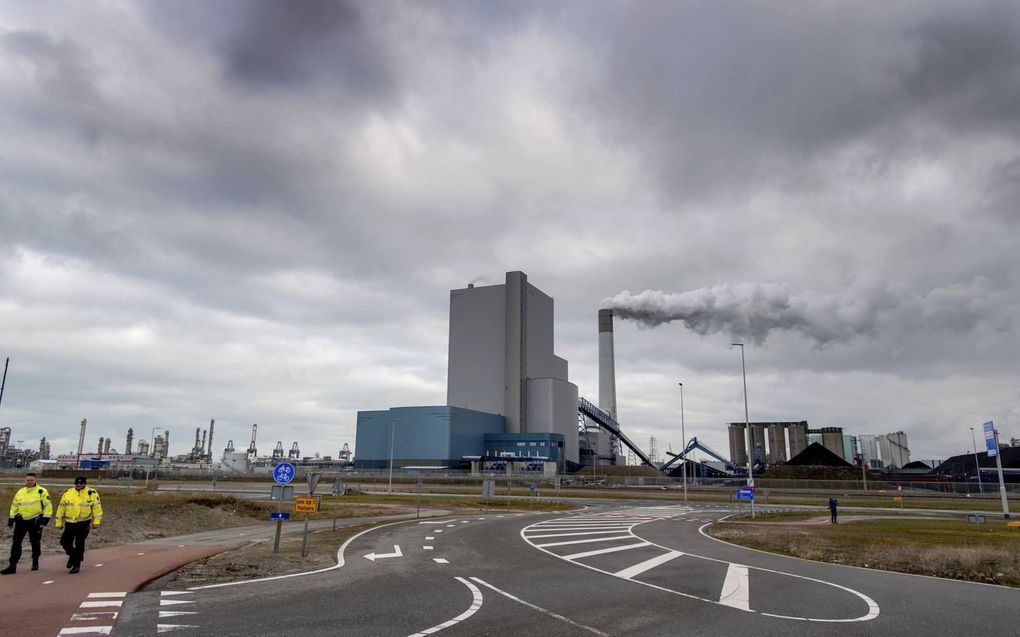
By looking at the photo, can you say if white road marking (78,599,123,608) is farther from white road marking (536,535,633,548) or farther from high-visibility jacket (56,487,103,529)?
white road marking (536,535,633,548)

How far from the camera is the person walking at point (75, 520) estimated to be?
13289 mm

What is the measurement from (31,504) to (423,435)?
101697 millimetres

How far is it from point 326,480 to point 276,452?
361 ft

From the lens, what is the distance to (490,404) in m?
122

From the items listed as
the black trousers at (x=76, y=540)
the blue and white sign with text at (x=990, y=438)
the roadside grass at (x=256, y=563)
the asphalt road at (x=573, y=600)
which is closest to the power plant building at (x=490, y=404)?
the blue and white sign with text at (x=990, y=438)

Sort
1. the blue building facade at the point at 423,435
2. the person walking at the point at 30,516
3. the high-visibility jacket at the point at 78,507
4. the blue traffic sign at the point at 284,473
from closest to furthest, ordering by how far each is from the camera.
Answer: the person walking at the point at 30,516 < the high-visibility jacket at the point at 78,507 < the blue traffic sign at the point at 284,473 < the blue building facade at the point at 423,435

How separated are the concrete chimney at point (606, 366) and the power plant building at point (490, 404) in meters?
8.14

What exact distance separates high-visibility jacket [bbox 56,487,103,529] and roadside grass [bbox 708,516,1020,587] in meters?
18.2

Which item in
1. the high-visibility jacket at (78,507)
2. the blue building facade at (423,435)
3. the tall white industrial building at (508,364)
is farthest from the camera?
the tall white industrial building at (508,364)

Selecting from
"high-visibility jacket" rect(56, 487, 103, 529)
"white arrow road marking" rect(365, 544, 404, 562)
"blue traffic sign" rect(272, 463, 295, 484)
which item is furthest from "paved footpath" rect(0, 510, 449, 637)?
"white arrow road marking" rect(365, 544, 404, 562)

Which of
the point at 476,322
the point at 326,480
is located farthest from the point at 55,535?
the point at 476,322

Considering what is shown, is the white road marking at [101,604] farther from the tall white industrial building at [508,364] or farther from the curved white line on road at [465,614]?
the tall white industrial building at [508,364]

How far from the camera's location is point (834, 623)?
31.3 feet

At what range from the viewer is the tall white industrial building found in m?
120
